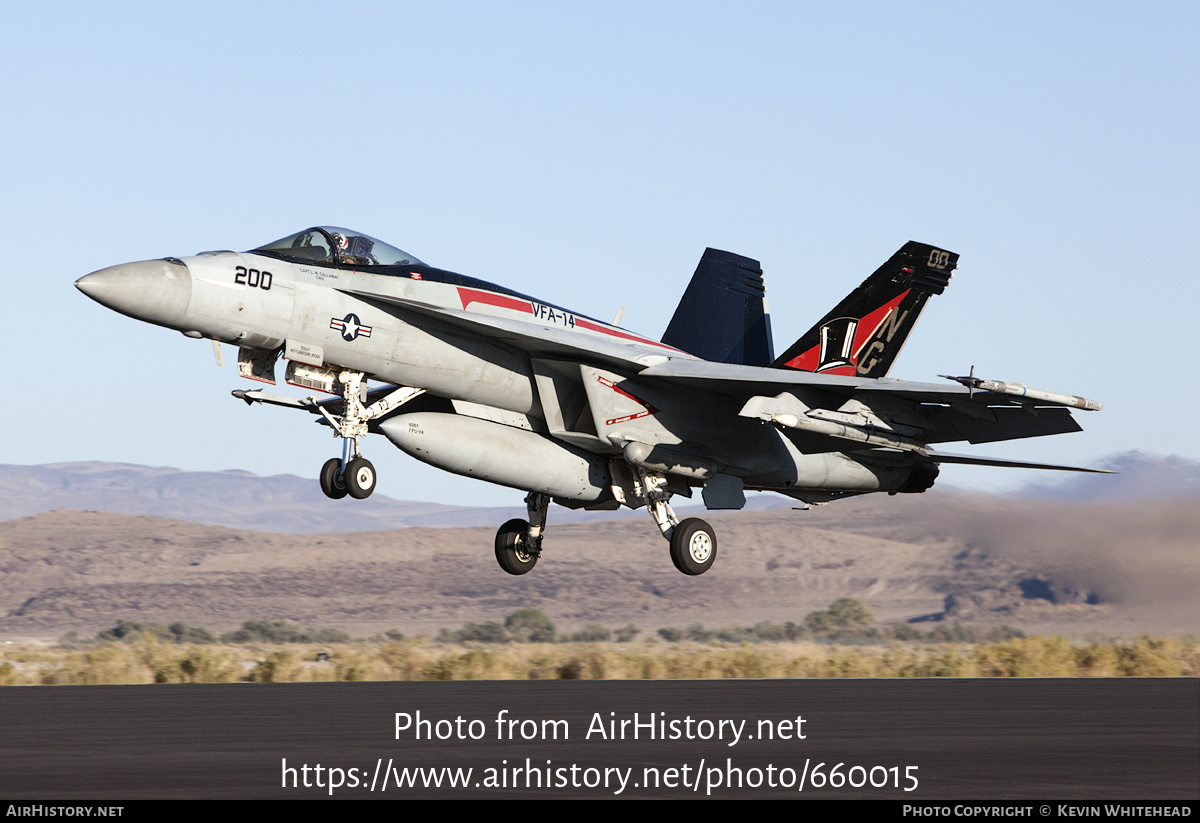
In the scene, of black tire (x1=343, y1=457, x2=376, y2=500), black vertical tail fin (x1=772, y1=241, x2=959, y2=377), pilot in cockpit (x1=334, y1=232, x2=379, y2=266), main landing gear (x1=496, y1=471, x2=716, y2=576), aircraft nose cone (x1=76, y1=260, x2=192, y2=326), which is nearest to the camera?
aircraft nose cone (x1=76, y1=260, x2=192, y2=326)

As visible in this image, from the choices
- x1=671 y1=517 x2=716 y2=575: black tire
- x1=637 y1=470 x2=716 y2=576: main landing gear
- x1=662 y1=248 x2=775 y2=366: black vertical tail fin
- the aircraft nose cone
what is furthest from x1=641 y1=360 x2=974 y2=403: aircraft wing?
the aircraft nose cone

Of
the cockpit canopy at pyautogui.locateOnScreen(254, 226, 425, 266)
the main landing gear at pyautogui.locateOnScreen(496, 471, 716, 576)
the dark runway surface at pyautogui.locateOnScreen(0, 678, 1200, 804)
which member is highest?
the cockpit canopy at pyautogui.locateOnScreen(254, 226, 425, 266)

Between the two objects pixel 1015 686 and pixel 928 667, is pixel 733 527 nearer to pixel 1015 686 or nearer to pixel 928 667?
pixel 928 667

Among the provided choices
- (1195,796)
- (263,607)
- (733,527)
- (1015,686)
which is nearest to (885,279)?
(1015,686)

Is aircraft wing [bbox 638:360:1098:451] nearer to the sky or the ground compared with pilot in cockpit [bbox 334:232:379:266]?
nearer to the ground

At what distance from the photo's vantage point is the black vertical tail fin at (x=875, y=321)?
20703mm

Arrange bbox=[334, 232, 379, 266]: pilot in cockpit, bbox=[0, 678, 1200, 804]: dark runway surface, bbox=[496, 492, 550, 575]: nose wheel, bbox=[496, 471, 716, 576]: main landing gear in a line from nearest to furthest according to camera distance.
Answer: bbox=[0, 678, 1200, 804]: dark runway surface
bbox=[334, 232, 379, 266]: pilot in cockpit
bbox=[496, 471, 716, 576]: main landing gear
bbox=[496, 492, 550, 575]: nose wheel

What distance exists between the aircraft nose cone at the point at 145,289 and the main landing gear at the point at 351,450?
228cm

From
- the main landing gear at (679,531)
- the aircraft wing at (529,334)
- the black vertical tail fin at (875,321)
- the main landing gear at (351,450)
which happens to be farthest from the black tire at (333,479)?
the black vertical tail fin at (875,321)

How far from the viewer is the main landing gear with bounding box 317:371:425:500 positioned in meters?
15.8

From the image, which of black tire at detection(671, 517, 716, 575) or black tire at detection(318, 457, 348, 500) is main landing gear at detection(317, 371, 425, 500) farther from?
black tire at detection(671, 517, 716, 575)

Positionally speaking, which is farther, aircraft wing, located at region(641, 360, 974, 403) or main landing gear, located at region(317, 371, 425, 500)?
aircraft wing, located at region(641, 360, 974, 403)

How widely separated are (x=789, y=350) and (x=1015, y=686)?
5.90 meters

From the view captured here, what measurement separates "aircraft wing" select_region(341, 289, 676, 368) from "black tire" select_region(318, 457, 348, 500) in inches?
79.2
